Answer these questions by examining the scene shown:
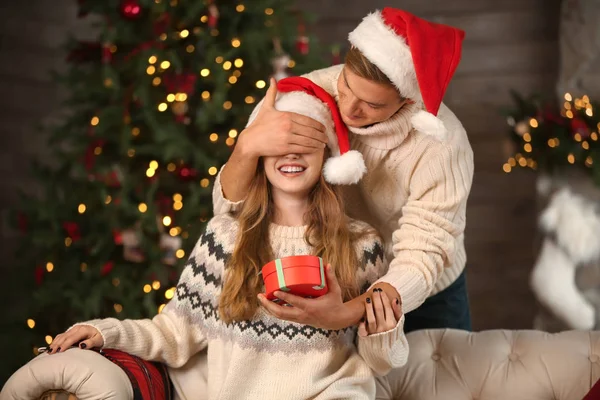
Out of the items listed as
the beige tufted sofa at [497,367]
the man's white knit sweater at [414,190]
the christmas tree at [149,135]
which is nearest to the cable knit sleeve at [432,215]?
the man's white knit sweater at [414,190]

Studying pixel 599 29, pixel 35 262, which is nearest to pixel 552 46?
pixel 599 29

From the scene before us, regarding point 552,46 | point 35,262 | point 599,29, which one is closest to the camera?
point 35,262

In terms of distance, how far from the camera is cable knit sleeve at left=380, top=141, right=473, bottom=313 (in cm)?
190

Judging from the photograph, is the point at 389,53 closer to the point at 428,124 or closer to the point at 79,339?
the point at 428,124

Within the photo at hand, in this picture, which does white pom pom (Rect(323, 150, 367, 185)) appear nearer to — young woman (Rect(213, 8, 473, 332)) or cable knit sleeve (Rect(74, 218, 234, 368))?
young woman (Rect(213, 8, 473, 332))

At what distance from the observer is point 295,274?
1.59 metres

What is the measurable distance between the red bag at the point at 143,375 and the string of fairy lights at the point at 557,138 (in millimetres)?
2145

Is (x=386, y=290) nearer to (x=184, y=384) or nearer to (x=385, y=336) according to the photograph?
(x=385, y=336)

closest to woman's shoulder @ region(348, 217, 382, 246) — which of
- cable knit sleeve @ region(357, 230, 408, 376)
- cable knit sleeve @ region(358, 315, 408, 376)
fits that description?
cable knit sleeve @ region(357, 230, 408, 376)

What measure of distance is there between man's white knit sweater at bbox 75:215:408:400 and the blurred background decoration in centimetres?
99

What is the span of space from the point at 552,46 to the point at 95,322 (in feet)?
9.72

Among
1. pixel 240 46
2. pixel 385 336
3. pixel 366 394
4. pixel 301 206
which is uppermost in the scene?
pixel 240 46

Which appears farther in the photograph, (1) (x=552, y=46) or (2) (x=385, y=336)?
(1) (x=552, y=46)

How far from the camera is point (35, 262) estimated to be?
10.7ft
